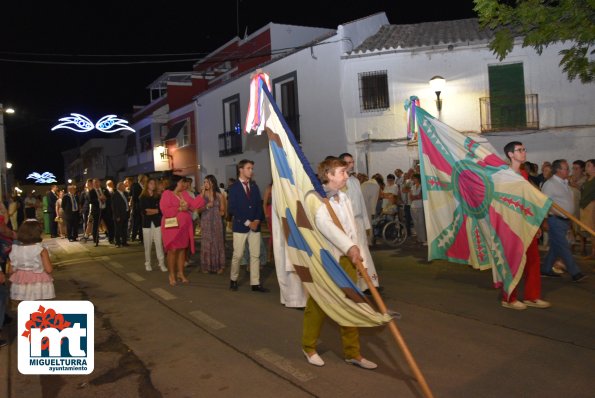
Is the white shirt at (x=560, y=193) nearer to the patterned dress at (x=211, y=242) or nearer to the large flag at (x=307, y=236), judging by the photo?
the large flag at (x=307, y=236)

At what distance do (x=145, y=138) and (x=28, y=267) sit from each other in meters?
32.6

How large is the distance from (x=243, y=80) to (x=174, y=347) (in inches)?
796

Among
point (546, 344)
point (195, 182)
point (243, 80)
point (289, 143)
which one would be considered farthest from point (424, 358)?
point (195, 182)

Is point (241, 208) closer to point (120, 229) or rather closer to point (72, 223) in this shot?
point (120, 229)

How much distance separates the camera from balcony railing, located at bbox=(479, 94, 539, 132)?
55.3 ft

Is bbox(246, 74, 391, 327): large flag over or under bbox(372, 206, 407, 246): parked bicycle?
over

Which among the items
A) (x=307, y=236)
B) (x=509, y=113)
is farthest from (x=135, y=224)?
(x=509, y=113)

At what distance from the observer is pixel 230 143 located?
26.4 metres

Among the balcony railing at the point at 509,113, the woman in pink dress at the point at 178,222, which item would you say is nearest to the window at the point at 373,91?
the balcony railing at the point at 509,113

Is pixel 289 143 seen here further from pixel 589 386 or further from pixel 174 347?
pixel 589 386

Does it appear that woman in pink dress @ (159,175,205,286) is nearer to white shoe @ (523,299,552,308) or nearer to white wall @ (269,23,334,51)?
white shoe @ (523,299,552,308)

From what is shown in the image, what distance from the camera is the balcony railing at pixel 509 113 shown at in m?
16.9

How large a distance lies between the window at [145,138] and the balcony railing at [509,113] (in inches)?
971

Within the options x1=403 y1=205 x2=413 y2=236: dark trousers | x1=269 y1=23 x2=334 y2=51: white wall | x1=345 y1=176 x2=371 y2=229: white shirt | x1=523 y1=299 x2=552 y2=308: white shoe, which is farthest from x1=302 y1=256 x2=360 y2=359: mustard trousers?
x1=269 y1=23 x2=334 y2=51: white wall
